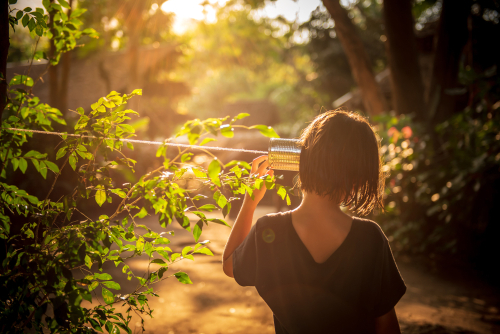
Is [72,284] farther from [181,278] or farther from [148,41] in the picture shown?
[148,41]

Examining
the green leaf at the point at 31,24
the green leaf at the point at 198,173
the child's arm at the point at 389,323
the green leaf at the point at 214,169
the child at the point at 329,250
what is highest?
the green leaf at the point at 31,24

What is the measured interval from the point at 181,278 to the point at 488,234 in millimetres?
4204

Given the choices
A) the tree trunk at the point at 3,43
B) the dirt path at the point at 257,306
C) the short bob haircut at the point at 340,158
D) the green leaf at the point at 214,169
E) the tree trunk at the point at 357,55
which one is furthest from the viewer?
the tree trunk at the point at 357,55

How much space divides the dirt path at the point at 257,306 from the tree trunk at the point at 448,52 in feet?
8.27

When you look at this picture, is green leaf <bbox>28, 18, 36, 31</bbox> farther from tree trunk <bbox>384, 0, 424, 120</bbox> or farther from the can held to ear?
tree trunk <bbox>384, 0, 424, 120</bbox>

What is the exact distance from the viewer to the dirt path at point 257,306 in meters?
3.35

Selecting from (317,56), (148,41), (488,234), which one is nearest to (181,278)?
(488,234)

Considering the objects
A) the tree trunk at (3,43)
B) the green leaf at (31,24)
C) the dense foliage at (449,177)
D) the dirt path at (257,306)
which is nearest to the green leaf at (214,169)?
the tree trunk at (3,43)

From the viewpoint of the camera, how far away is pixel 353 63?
6.30m

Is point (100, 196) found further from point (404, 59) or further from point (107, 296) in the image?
point (404, 59)

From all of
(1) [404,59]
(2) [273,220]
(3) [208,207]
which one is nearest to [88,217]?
(3) [208,207]

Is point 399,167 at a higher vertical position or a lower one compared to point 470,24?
lower

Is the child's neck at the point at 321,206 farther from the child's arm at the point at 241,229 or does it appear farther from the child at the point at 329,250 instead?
the child's arm at the point at 241,229

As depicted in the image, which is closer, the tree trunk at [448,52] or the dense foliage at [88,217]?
the dense foliage at [88,217]
